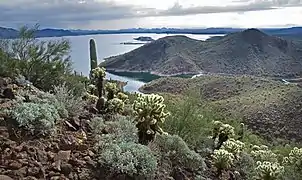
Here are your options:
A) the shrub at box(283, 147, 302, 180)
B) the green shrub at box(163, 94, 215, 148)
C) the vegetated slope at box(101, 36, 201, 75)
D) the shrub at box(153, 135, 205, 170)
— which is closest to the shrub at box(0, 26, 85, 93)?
the green shrub at box(163, 94, 215, 148)

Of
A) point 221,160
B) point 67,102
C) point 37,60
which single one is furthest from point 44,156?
point 37,60

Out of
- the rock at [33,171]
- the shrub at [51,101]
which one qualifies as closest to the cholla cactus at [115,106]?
the shrub at [51,101]

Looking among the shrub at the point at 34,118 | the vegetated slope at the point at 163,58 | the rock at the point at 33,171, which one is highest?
the shrub at the point at 34,118

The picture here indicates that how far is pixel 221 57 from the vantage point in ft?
422

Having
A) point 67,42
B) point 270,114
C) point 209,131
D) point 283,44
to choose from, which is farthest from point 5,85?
point 283,44

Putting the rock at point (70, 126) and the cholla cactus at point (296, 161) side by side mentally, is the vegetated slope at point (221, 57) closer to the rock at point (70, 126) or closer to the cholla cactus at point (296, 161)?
the cholla cactus at point (296, 161)

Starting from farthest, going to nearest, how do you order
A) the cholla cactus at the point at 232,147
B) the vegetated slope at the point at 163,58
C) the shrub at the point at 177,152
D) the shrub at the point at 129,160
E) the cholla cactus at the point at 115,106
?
the vegetated slope at the point at 163,58, the cholla cactus at the point at 232,147, the cholla cactus at the point at 115,106, the shrub at the point at 177,152, the shrub at the point at 129,160

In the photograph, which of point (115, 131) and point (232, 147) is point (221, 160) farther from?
point (115, 131)

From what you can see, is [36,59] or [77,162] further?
[36,59]

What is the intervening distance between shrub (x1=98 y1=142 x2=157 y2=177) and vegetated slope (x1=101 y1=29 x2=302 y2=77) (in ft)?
368

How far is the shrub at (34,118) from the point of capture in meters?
7.97

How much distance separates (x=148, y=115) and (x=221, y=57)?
121140mm

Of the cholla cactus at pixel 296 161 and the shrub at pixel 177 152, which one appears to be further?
the cholla cactus at pixel 296 161

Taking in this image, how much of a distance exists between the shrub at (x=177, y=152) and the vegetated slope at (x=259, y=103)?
105 ft
